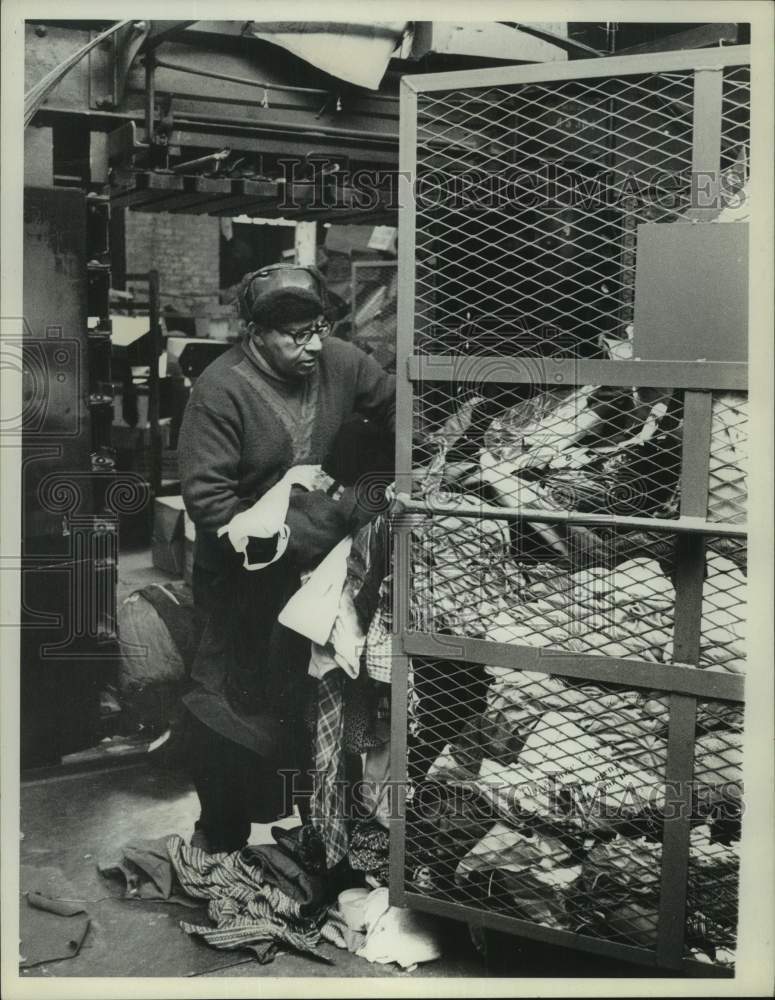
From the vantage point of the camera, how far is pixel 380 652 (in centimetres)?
391

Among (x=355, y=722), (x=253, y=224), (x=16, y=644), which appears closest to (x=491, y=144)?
(x=253, y=224)

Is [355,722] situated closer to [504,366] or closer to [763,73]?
[504,366]

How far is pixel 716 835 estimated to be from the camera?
343 centimetres

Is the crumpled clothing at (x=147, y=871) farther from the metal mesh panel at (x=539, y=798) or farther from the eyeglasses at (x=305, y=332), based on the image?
the eyeglasses at (x=305, y=332)

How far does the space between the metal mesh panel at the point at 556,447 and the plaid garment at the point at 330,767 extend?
3.08 ft

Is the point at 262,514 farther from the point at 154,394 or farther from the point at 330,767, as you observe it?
the point at 330,767

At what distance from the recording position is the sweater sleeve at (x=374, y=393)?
12.7ft

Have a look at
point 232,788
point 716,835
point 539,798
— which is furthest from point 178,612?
point 716,835

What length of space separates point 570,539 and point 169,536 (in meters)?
1.62

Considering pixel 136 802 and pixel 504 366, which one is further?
pixel 136 802

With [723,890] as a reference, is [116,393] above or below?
above

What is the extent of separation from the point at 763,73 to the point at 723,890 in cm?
267

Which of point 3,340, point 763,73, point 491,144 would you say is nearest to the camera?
point 763,73

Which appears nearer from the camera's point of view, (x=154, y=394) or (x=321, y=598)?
(x=321, y=598)
